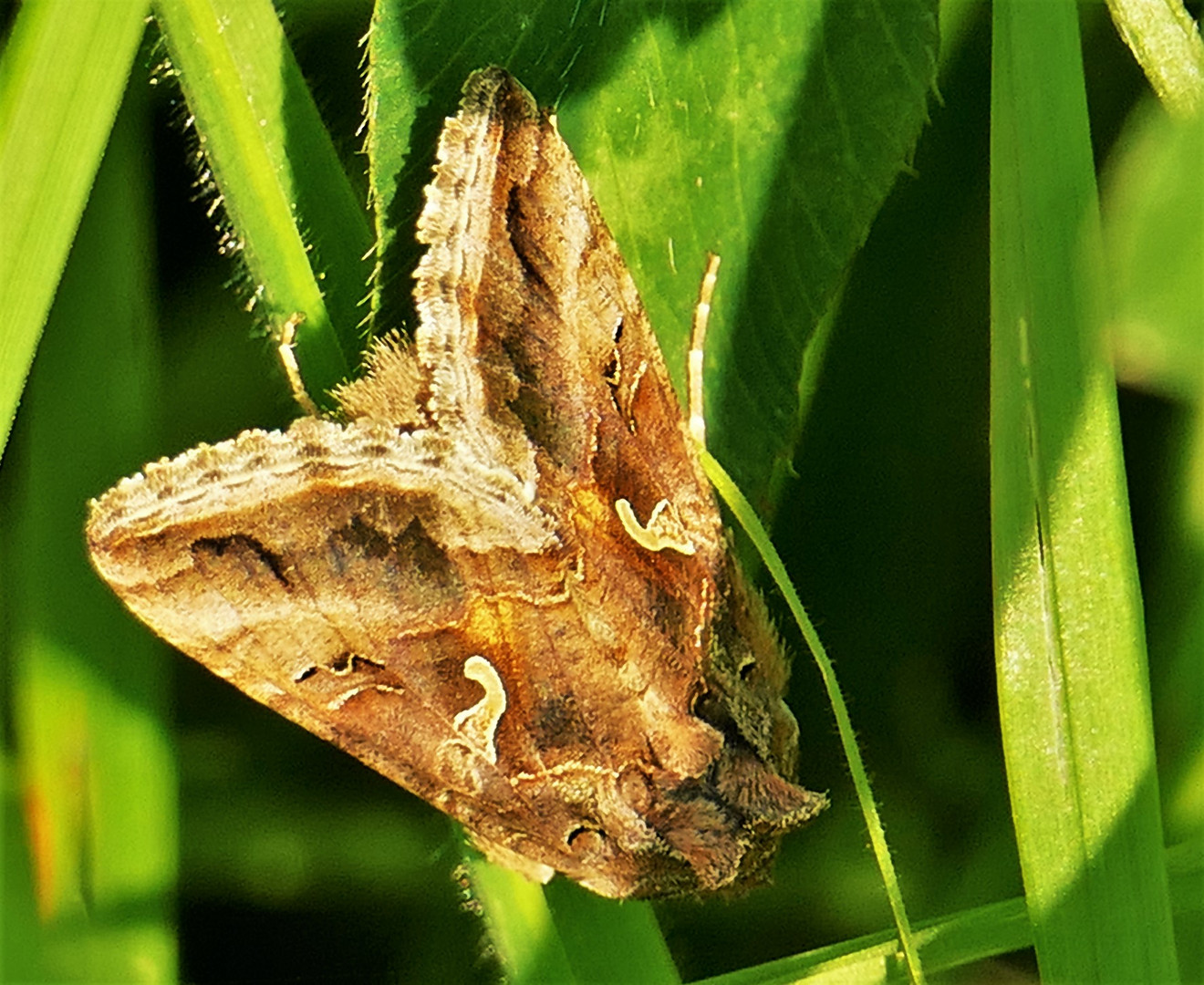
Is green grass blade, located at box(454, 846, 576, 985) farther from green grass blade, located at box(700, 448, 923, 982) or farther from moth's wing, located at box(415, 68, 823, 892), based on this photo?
green grass blade, located at box(700, 448, 923, 982)

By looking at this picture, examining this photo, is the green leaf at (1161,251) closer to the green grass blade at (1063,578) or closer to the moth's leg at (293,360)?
the green grass blade at (1063,578)

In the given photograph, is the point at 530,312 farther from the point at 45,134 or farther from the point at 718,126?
the point at 45,134

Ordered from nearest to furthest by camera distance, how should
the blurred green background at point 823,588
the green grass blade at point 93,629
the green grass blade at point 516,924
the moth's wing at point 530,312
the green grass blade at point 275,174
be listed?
the moth's wing at point 530,312
the green grass blade at point 275,174
the green grass blade at point 516,924
the green grass blade at point 93,629
the blurred green background at point 823,588

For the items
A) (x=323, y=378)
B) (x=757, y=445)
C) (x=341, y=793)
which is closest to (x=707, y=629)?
(x=757, y=445)

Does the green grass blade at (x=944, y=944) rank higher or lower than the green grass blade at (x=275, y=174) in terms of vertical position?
lower

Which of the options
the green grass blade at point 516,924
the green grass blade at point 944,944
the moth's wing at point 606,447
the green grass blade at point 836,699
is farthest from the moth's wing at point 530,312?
the green grass blade at point 944,944

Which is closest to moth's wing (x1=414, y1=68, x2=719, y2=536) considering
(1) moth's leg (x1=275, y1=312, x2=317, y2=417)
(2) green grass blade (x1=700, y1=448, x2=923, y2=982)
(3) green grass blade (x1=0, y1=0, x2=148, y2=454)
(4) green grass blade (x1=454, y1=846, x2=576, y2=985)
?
(2) green grass blade (x1=700, y1=448, x2=923, y2=982)
